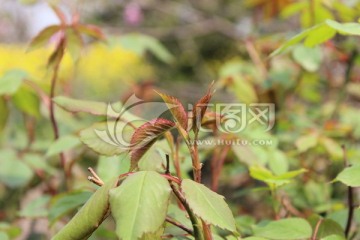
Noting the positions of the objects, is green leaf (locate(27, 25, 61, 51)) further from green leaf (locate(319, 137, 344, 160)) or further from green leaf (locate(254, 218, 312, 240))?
green leaf (locate(319, 137, 344, 160))

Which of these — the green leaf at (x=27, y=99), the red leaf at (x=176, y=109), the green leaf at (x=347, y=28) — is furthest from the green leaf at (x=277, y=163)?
the green leaf at (x=27, y=99)

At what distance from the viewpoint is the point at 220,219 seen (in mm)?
651

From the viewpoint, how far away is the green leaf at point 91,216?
647mm

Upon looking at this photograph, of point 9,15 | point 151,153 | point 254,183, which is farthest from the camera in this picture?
point 9,15

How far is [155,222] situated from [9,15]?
8621mm

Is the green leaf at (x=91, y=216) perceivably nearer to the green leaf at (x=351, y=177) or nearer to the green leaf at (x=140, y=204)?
the green leaf at (x=140, y=204)

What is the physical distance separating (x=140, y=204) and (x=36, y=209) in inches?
27.2

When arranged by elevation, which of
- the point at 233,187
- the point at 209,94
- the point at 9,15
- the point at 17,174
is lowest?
the point at 233,187

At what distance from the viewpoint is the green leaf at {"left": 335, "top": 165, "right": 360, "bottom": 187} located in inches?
30.7

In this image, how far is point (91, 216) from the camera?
0.65 meters

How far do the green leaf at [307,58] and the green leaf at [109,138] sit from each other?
0.72 m

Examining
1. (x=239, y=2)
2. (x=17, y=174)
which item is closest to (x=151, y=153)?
(x=17, y=174)

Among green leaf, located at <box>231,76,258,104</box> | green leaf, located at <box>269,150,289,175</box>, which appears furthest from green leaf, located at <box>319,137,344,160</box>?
green leaf, located at <box>231,76,258,104</box>

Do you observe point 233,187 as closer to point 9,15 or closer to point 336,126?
point 336,126
